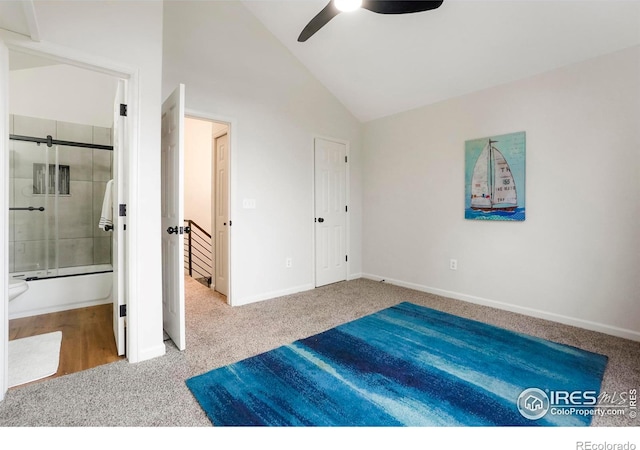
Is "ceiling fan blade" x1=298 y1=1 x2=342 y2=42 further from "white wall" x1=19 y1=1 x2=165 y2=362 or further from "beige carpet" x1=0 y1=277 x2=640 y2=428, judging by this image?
"beige carpet" x1=0 y1=277 x2=640 y2=428

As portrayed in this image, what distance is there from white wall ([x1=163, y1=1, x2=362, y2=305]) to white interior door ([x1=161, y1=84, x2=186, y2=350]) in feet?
2.43

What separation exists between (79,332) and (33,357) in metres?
0.47

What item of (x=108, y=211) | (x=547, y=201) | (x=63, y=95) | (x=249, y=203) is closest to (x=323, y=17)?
(x=249, y=203)

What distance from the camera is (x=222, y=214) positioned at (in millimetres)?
3742

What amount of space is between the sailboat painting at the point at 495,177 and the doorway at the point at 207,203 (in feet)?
9.21

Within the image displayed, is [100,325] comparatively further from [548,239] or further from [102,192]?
[548,239]

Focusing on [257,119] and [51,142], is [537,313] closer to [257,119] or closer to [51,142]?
[257,119]

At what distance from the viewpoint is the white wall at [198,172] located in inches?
207

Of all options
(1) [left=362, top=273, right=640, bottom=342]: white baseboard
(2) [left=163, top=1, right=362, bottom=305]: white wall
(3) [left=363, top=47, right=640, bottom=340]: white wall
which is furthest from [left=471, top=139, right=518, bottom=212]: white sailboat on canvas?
(2) [left=163, top=1, right=362, bottom=305]: white wall

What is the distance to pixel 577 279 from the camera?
2.77 metres

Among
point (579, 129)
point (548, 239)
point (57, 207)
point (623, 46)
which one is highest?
point (623, 46)

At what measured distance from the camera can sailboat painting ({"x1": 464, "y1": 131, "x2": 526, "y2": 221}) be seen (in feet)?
10.0
